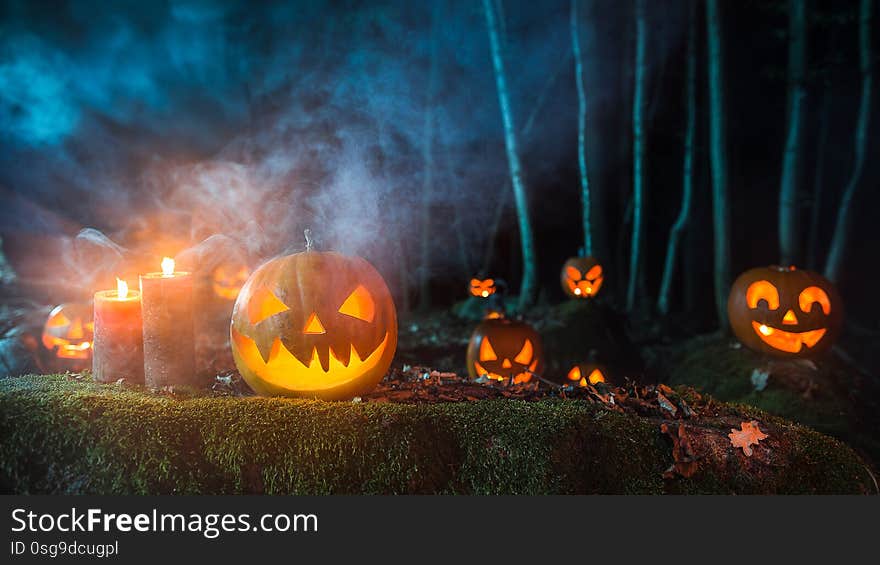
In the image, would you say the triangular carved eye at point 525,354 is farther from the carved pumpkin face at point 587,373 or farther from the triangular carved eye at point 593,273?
the triangular carved eye at point 593,273

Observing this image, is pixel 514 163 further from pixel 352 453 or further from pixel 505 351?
pixel 352 453

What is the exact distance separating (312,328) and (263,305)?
0.28 meters

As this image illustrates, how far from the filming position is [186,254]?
5.01m

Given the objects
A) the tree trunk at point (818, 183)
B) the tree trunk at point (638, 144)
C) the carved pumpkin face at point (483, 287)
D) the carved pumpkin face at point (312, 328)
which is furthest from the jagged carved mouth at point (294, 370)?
the tree trunk at point (818, 183)

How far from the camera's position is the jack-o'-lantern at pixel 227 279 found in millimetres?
5316

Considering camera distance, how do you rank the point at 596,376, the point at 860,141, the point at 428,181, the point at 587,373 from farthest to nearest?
1. the point at 428,181
2. the point at 860,141
3. the point at 587,373
4. the point at 596,376

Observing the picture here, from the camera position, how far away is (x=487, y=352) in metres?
5.24

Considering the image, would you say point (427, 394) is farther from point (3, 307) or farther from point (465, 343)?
point (465, 343)

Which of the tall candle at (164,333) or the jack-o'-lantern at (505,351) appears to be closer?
the tall candle at (164,333)

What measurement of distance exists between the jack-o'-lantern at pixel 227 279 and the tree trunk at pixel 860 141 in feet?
26.9

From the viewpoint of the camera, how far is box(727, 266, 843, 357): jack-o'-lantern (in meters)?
4.96

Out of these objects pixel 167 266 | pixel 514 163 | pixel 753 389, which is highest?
pixel 514 163

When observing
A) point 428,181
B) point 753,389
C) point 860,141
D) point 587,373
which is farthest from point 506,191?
point 753,389

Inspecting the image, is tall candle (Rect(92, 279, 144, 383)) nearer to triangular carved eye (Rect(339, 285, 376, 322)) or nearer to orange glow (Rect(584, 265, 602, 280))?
triangular carved eye (Rect(339, 285, 376, 322))
